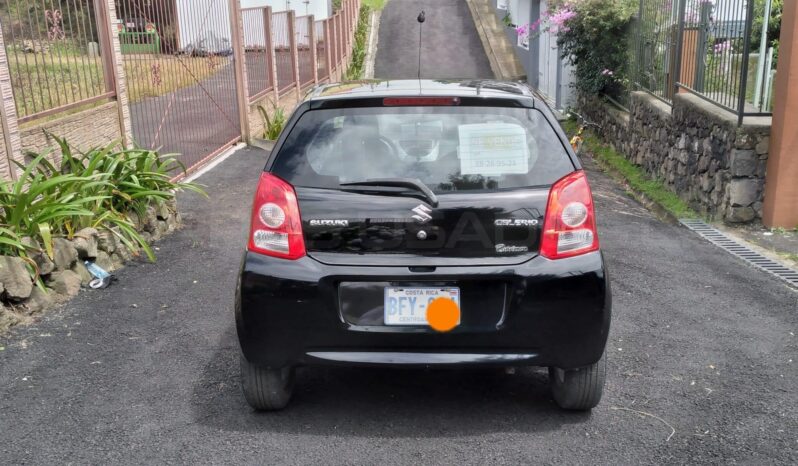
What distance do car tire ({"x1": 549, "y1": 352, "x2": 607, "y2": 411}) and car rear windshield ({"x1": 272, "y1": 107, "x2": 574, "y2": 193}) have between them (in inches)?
36.8

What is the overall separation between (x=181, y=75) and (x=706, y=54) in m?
6.73

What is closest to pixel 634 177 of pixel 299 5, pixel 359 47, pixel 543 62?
pixel 543 62

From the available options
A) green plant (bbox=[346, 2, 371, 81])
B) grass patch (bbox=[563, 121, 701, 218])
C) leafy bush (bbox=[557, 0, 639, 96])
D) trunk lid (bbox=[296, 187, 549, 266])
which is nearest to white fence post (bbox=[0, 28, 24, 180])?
trunk lid (bbox=[296, 187, 549, 266])

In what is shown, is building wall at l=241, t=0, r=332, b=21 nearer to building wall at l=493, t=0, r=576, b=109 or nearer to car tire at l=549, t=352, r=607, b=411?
building wall at l=493, t=0, r=576, b=109

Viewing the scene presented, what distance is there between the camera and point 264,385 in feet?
13.4

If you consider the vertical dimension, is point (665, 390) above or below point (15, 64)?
below

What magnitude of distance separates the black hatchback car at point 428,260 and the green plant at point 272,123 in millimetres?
10537

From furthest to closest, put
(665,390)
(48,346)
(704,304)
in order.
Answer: (704,304)
(48,346)
(665,390)

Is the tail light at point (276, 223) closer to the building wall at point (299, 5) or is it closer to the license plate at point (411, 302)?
the license plate at point (411, 302)

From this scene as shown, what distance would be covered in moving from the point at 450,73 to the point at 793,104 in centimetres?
2188

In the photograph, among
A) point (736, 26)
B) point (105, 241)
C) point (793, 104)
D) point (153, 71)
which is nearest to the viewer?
point (105, 241)

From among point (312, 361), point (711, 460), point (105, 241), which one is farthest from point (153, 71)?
point (711, 460)

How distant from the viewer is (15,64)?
702 centimetres

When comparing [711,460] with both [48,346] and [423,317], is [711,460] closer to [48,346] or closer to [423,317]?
[423,317]
